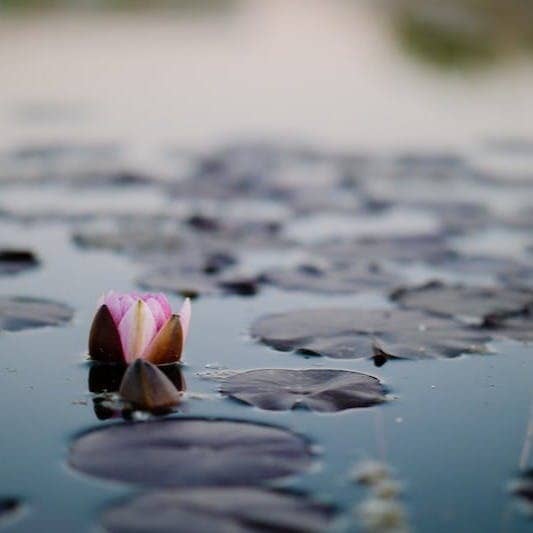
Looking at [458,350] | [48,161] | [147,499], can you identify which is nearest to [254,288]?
[458,350]

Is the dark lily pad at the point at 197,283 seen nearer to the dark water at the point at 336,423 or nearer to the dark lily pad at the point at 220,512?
the dark water at the point at 336,423

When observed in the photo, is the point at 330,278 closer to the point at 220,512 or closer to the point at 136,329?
the point at 136,329

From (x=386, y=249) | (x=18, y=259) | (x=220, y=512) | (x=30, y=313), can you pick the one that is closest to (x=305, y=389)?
(x=220, y=512)

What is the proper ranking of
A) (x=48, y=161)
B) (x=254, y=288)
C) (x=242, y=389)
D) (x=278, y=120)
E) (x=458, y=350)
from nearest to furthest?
(x=242, y=389) → (x=458, y=350) → (x=254, y=288) → (x=48, y=161) → (x=278, y=120)

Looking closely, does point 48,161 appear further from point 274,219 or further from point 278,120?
point 278,120

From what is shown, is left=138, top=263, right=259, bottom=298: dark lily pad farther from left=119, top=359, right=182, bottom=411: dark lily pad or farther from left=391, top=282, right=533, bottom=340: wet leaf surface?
→ left=119, top=359, right=182, bottom=411: dark lily pad

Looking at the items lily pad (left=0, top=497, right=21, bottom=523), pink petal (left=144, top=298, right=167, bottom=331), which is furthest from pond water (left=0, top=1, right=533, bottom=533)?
pink petal (left=144, top=298, right=167, bottom=331)

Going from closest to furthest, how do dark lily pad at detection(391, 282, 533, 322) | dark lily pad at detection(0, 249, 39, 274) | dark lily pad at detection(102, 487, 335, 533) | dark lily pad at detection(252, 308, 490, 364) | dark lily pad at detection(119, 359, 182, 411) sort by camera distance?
1. dark lily pad at detection(102, 487, 335, 533)
2. dark lily pad at detection(119, 359, 182, 411)
3. dark lily pad at detection(252, 308, 490, 364)
4. dark lily pad at detection(391, 282, 533, 322)
5. dark lily pad at detection(0, 249, 39, 274)
